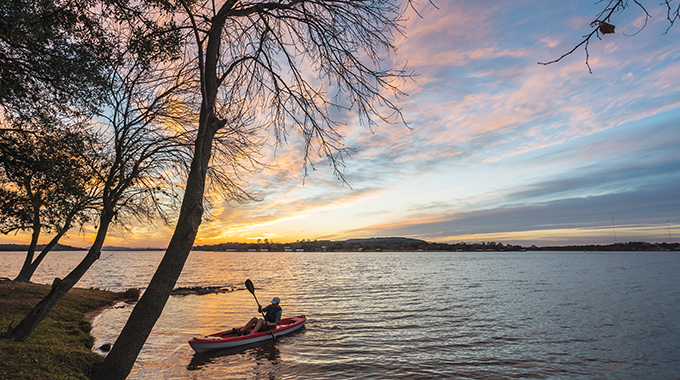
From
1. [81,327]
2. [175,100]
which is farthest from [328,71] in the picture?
[81,327]

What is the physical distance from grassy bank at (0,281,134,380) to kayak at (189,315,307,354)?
3.48 meters

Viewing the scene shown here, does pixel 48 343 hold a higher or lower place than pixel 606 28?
lower

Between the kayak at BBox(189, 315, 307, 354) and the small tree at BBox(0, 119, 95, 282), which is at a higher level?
the small tree at BBox(0, 119, 95, 282)

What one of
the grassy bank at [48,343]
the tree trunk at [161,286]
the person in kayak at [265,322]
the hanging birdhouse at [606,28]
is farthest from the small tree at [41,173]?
the hanging birdhouse at [606,28]

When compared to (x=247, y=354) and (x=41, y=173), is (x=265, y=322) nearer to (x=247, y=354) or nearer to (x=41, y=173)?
(x=247, y=354)

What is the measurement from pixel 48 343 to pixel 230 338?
18.5 ft

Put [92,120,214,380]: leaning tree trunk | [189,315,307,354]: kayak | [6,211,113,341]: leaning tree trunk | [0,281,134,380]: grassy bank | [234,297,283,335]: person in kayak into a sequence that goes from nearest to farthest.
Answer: [92,120,214,380]: leaning tree trunk
[0,281,134,380]: grassy bank
[6,211,113,341]: leaning tree trunk
[189,315,307,354]: kayak
[234,297,283,335]: person in kayak

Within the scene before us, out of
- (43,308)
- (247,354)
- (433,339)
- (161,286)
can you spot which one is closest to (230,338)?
(247,354)

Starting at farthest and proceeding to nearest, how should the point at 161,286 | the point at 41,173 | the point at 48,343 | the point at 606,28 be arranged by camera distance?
the point at 48,343, the point at 41,173, the point at 161,286, the point at 606,28

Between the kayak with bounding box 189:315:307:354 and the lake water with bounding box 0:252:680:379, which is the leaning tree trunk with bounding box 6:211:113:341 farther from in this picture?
the kayak with bounding box 189:315:307:354

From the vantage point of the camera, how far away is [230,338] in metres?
13.5

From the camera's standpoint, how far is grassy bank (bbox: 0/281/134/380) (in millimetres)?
6762

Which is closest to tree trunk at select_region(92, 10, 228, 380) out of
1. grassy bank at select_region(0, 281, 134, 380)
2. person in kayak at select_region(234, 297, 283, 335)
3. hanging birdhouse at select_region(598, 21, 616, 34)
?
grassy bank at select_region(0, 281, 134, 380)

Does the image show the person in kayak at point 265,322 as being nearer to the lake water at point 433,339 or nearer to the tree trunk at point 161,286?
the lake water at point 433,339
